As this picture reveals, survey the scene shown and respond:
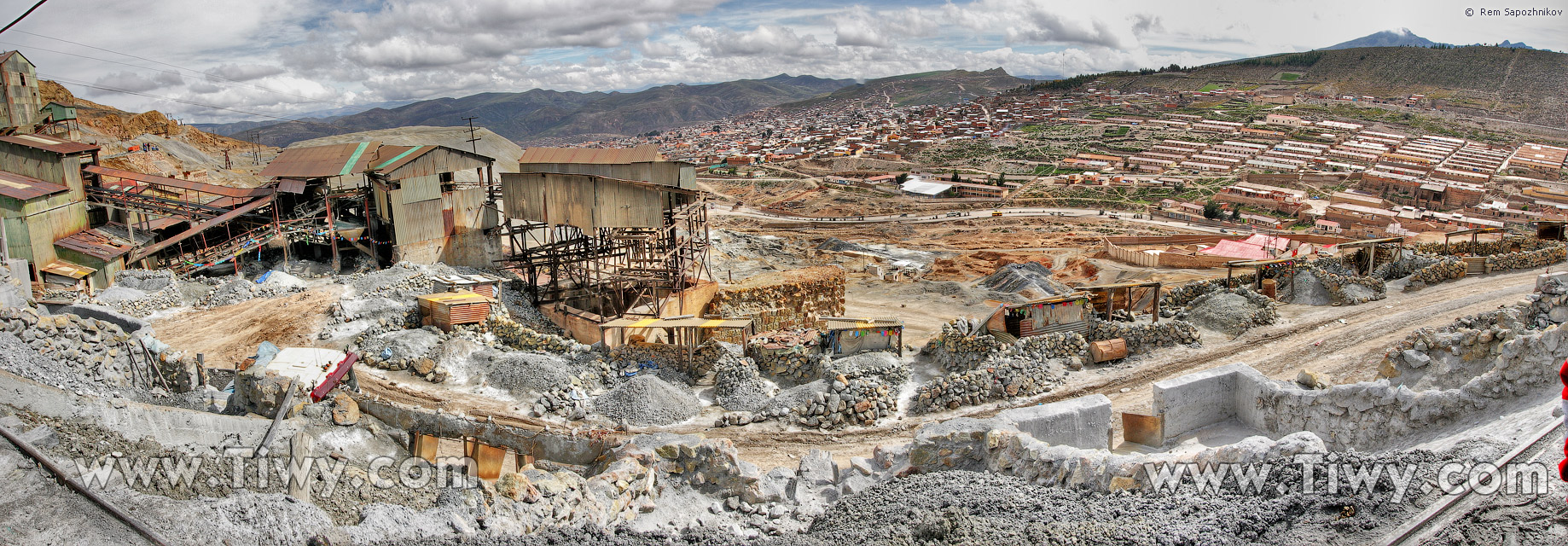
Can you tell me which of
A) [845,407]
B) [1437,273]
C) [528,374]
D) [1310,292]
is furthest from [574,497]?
[1437,273]

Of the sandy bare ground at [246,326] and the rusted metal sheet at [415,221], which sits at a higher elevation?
the rusted metal sheet at [415,221]

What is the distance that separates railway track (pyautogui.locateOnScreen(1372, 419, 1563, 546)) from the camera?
6.61m

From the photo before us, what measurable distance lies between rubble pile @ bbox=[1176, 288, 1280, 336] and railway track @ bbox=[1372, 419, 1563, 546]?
11309 mm

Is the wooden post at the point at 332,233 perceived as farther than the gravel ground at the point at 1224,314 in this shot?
Yes

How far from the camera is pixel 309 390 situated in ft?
45.1

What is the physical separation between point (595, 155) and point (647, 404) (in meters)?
11.8

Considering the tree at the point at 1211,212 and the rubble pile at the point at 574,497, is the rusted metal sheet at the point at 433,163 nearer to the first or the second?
the rubble pile at the point at 574,497

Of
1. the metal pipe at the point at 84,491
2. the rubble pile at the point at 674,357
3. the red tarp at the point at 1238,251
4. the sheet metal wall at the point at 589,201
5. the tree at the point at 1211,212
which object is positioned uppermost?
the sheet metal wall at the point at 589,201

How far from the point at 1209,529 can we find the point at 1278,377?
10.5 meters

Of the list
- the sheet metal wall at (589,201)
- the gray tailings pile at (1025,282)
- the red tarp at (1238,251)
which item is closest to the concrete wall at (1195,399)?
the sheet metal wall at (589,201)

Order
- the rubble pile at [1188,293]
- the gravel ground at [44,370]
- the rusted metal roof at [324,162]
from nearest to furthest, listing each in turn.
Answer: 1. the gravel ground at [44,370]
2. the rubble pile at [1188,293]
3. the rusted metal roof at [324,162]

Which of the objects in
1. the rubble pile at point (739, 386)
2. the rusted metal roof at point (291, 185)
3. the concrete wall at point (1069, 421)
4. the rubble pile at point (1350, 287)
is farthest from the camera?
the rusted metal roof at point (291, 185)

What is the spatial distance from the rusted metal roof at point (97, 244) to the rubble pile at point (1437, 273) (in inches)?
1360

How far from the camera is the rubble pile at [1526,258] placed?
21594 mm
